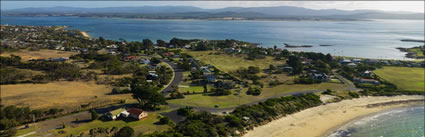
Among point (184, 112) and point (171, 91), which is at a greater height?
point (171, 91)

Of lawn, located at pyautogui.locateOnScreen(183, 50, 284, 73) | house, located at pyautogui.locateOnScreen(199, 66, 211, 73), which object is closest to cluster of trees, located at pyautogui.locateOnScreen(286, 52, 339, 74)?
lawn, located at pyautogui.locateOnScreen(183, 50, 284, 73)

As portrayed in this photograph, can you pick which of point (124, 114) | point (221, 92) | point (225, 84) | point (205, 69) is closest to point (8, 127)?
point (124, 114)

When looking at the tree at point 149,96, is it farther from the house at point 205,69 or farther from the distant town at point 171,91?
the house at point 205,69

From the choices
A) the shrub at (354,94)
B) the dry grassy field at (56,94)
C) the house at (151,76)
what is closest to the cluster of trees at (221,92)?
the house at (151,76)

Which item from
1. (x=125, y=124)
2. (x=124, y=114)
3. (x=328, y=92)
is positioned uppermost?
(x=328, y=92)

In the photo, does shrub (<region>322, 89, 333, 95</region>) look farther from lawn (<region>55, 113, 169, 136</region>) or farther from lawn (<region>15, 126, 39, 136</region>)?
lawn (<region>15, 126, 39, 136</region>)

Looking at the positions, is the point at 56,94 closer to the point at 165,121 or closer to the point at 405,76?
the point at 165,121

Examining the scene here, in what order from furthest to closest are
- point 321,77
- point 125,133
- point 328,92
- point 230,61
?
point 230,61 → point 321,77 → point 328,92 → point 125,133
